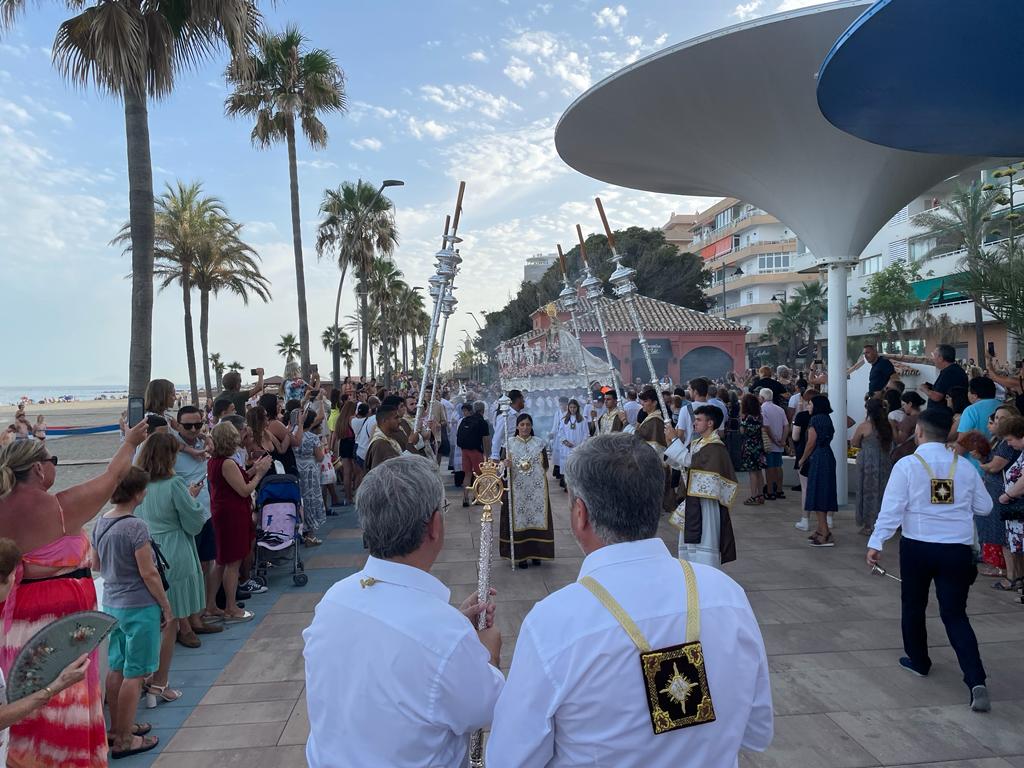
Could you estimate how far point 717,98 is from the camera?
1046cm

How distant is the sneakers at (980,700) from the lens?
4.16 m

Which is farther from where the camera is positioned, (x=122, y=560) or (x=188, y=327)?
(x=188, y=327)

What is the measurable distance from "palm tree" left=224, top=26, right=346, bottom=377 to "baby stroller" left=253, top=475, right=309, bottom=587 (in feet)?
49.5

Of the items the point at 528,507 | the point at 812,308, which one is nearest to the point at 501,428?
the point at 528,507

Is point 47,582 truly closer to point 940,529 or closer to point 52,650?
point 52,650

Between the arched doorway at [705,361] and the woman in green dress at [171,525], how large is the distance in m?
32.1

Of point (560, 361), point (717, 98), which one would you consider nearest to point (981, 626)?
point (717, 98)

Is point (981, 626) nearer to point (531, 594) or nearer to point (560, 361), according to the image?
point (531, 594)

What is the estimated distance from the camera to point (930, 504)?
4395 millimetres

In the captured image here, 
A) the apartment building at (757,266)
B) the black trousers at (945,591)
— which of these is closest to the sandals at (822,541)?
the black trousers at (945,591)

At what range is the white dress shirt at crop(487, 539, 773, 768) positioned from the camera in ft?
5.12

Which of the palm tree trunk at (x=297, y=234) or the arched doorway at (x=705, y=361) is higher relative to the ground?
the palm tree trunk at (x=297, y=234)

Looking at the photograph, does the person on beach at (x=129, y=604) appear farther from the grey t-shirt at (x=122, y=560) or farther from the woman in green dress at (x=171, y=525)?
the woman in green dress at (x=171, y=525)

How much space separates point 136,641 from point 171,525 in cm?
103
